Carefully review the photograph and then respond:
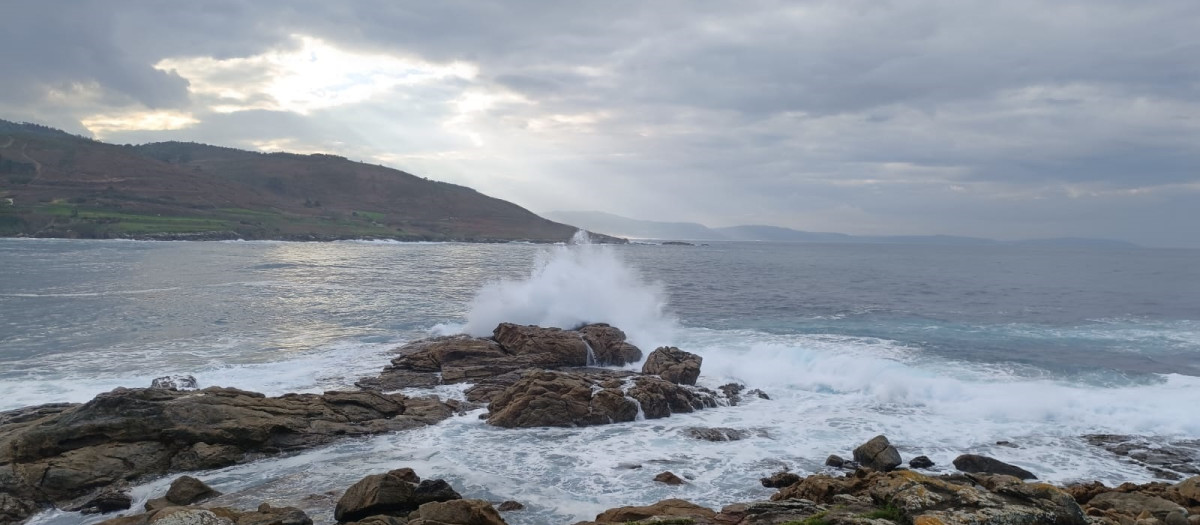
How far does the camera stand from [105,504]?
1237 cm

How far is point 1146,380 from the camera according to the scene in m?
24.4

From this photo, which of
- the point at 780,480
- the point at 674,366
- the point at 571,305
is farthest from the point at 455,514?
the point at 571,305

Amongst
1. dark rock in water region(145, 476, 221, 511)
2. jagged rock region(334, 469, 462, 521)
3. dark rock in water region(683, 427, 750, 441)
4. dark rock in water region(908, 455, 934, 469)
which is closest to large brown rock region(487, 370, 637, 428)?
dark rock in water region(683, 427, 750, 441)

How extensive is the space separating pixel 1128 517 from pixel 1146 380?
1836 centimetres

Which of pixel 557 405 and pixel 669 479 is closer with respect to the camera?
pixel 669 479

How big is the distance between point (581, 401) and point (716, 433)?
410 centimetres

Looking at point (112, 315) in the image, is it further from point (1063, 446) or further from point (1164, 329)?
point (1164, 329)

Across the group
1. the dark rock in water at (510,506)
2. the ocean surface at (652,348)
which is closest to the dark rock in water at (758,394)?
the ocean surface at (652,348)

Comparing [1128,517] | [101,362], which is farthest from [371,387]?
[1128,517]

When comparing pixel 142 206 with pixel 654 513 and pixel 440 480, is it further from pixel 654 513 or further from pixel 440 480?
pixel 654 513

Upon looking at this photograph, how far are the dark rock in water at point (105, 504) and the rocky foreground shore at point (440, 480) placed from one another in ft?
0.07

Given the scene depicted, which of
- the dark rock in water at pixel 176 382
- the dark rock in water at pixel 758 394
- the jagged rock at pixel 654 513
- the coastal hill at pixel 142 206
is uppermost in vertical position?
the coastal hill at pixel 142 206

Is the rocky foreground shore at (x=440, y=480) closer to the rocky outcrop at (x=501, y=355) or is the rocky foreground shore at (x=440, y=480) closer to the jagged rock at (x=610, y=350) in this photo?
the rocky outcrop at (x=501, y=355)

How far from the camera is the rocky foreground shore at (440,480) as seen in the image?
9992 millimetres
